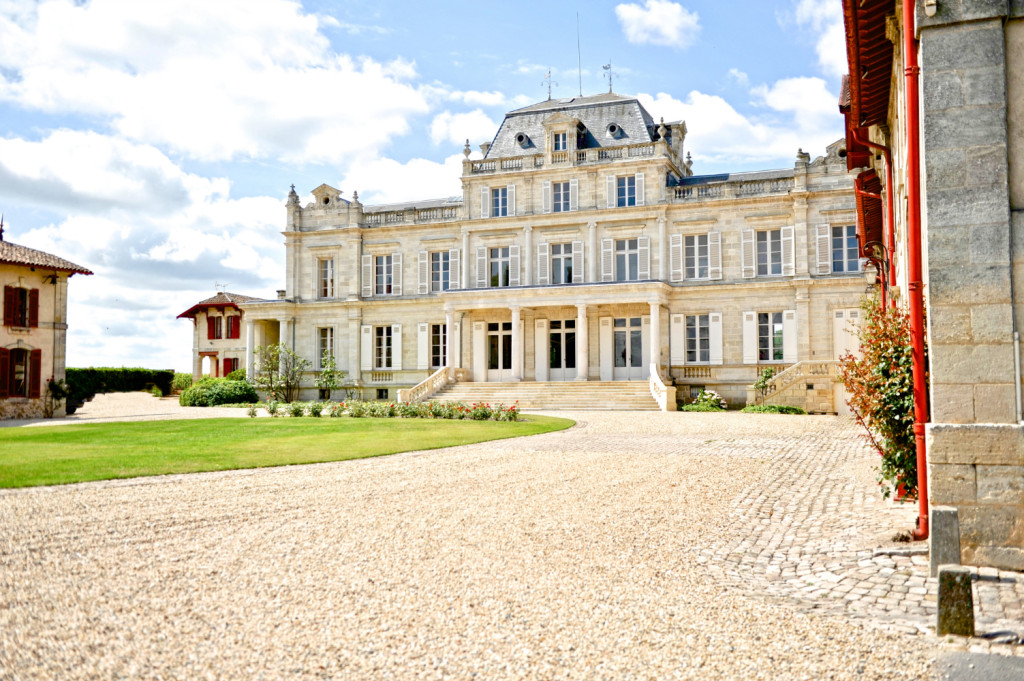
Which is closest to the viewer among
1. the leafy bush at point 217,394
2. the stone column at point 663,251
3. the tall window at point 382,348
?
the stone column at point 663,251

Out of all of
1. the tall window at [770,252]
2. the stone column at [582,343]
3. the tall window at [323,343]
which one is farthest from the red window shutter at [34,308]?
the tall window at [770,252]

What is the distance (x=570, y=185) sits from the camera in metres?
30.4

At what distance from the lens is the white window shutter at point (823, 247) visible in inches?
1072

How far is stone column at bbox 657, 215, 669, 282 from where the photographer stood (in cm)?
2908

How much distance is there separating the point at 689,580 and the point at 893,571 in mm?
1457

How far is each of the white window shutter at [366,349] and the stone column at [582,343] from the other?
975cm

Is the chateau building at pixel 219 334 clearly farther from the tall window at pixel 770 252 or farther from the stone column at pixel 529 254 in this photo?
the tall window at pixel 770 252

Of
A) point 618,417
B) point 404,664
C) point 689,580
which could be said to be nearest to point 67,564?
point 404,664

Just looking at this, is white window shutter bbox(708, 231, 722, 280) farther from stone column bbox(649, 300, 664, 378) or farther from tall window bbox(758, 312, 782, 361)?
stone column bbox(649, 300, 664, 378)

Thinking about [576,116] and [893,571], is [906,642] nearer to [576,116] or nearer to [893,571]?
[893,571]

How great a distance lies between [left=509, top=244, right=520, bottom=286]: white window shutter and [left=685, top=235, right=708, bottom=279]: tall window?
21.6 feet

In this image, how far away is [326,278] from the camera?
34.7 metres

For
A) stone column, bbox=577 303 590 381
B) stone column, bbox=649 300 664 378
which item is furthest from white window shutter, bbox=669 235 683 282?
stone column, bbox=577 303 590 381

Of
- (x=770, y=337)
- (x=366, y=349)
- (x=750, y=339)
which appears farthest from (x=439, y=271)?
(x=770, y=337)
